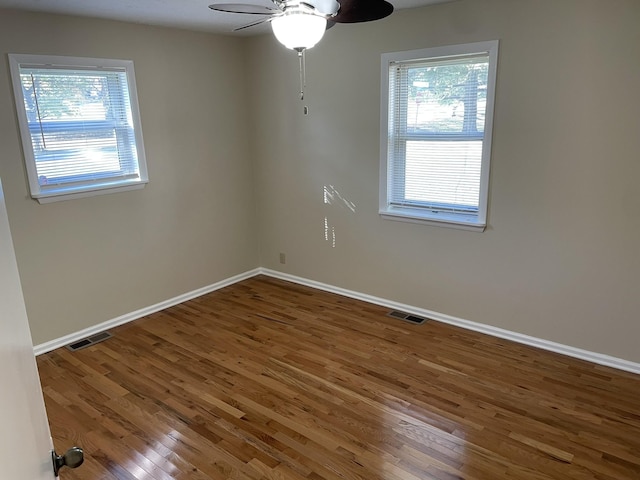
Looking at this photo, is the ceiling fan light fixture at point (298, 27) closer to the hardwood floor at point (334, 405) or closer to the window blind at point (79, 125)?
the hardwood floor at point (334, 405)

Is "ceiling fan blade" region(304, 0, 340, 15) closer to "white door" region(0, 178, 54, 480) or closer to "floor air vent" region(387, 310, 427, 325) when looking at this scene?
"white door" region(0, 178, 54, 480)

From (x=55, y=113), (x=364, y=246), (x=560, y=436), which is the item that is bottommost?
(x=560, y=436)

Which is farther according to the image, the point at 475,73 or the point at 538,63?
the point at 475,73

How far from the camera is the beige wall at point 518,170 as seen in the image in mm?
2883

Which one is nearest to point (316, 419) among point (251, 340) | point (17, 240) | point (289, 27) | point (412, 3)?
point (251, 340)

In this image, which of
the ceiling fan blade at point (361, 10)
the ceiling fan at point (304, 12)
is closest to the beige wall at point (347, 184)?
the ceiling fan blade at point (361, 10)

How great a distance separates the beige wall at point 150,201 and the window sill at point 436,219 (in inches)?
67.1

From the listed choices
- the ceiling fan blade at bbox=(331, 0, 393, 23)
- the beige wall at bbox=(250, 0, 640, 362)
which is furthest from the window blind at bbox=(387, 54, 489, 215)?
the ceiling fan blade at bbox=(331, 0, 393, 23)

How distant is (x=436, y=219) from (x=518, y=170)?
0.72 metres

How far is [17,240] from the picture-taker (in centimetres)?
329

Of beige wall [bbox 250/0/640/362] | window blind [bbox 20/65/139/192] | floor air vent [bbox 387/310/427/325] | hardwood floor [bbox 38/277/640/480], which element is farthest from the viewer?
floor air vent [bbox 387/310/427/325]

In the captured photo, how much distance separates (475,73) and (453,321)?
1918 mm

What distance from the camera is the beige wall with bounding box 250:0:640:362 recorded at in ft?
9.46

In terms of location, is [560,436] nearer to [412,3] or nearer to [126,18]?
[412,3]
